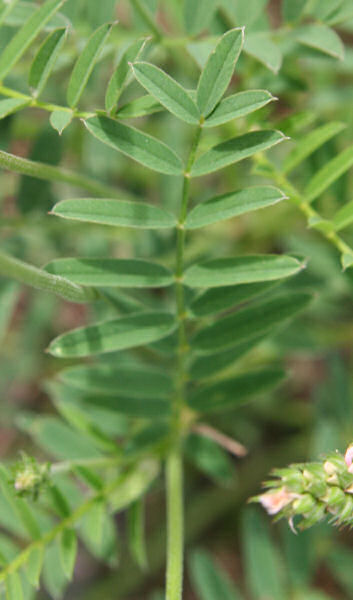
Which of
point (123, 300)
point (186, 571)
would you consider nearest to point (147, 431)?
point (123, 300)

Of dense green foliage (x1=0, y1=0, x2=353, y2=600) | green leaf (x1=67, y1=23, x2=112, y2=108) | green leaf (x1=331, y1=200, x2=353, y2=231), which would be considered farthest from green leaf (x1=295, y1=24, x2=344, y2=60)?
green leaf (x1=67, y1=23, x2=112, y2=108)

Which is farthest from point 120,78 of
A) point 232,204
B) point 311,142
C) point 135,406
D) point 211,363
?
point 135,406

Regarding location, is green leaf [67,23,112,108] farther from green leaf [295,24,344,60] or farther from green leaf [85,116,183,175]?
green leaf [295,24,344,60]

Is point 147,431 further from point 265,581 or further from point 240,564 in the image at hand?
point 240,564

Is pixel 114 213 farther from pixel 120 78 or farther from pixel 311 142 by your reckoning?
pixel 311 142

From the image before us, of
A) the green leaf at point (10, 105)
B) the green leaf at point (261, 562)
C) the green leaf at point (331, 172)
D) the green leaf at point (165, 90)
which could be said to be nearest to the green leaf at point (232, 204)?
the green leaf at point (165, 90)

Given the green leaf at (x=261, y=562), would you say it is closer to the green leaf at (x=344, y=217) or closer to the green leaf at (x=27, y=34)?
the green leaf at (x=344, y=217)
